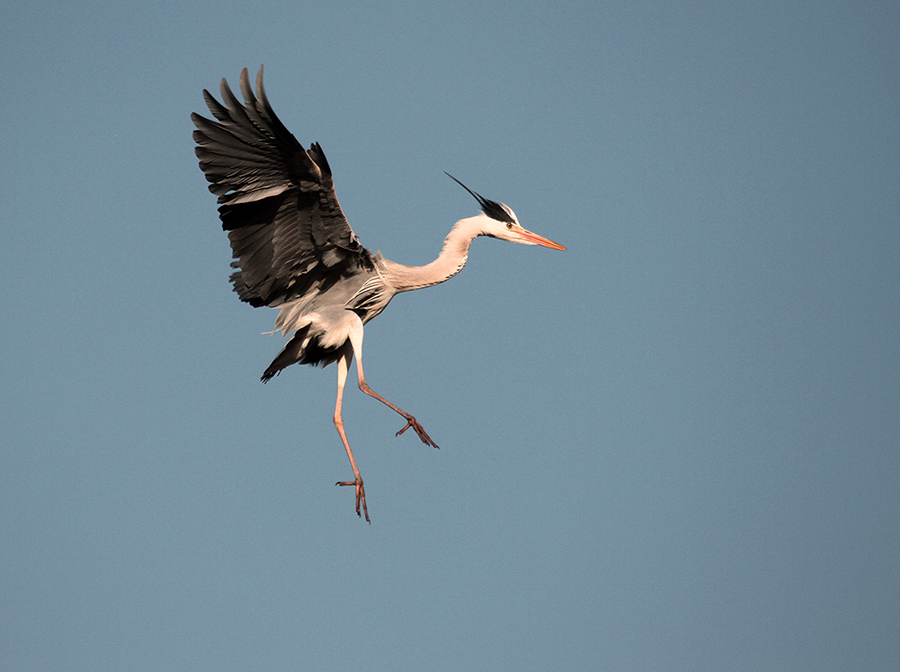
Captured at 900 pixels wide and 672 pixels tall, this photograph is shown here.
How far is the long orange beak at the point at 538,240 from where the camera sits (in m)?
8.66

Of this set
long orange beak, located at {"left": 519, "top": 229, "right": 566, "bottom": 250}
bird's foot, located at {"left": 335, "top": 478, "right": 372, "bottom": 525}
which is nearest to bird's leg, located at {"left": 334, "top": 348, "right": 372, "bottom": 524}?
bird's foot, located at {"left": 335, "top": 478, "right": 372, "bottom": 525}

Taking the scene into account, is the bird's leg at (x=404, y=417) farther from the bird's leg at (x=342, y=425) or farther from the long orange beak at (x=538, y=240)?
the long orange beak at (x=538, y=240)

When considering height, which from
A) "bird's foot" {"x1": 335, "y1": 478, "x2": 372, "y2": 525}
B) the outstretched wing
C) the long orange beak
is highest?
the outstretched wing

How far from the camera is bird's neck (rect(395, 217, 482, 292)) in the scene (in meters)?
8.01

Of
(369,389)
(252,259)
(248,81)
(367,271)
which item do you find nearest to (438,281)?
(367,271)

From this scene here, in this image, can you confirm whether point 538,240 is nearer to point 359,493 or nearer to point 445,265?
point 445,265

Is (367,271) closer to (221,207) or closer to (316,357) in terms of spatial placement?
(316,357)

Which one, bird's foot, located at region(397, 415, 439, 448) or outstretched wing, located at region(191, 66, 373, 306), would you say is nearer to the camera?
outstretched wing, located at region(191, 66, 373, 306)

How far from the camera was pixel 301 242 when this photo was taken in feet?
24.4

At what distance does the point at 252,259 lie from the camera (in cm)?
740

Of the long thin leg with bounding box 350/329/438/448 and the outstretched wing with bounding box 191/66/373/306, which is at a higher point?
the outstretched wing with bounding box 191/66/373/306

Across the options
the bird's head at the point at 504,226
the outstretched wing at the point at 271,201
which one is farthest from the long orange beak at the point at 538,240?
the outstretched wing at the point at 271,201

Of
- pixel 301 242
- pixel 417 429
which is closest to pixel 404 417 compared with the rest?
pixel 417 429

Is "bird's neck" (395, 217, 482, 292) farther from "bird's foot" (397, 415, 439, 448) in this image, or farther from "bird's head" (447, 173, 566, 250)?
"bird's foot" (397, 415, 439, 448)
